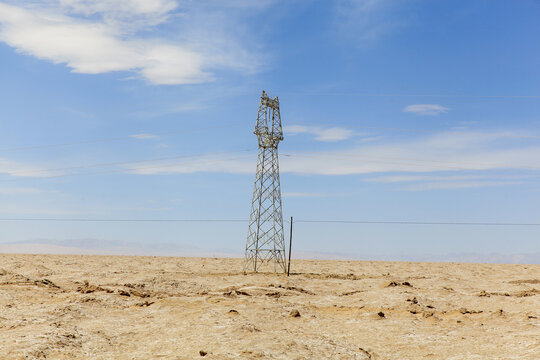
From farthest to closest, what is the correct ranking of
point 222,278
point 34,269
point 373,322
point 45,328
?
1. point 34,269
2. point 222,278
3. point 373,322
4. point 45,328

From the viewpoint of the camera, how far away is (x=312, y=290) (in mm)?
37000

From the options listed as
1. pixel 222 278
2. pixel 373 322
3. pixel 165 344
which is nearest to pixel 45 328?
pixel 165 344

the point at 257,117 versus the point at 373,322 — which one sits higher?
the point at 257,117

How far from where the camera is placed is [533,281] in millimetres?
45781

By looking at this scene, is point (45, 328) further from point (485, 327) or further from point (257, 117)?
point (257, 117)

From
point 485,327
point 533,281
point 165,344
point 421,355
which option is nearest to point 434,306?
point 485,327

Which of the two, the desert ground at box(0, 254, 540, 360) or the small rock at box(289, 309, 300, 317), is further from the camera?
the small rock at box(289, 309, 300, 317)

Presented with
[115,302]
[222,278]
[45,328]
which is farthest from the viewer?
[222,278]

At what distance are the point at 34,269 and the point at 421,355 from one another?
42176 millimetres

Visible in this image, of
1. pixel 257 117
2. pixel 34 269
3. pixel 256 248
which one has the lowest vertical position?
pixel 34 269

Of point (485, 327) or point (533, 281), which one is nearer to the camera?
point (485, 327)

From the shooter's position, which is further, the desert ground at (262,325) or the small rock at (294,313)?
the small rock at (294,313)

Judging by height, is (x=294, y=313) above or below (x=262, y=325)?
above

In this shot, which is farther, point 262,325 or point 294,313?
point 294,313
